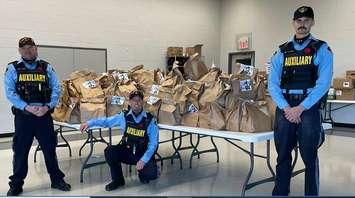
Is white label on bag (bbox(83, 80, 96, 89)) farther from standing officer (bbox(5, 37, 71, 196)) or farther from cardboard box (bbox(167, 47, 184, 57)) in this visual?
cardboard box (bbox(167, 47, 184, 57))

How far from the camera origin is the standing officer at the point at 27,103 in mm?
3162

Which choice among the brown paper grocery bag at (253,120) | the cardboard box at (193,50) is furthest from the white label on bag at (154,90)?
the cardboard box at (193,50)

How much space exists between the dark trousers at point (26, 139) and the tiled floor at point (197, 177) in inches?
8.5

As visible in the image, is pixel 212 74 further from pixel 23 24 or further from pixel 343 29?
pixel 343 29

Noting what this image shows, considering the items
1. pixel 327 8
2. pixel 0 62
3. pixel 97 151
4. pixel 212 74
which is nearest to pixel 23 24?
pixel 0 62

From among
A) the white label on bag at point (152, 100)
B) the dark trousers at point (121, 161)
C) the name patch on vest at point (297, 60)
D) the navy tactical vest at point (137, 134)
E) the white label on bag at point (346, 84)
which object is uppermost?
the name patch on vest at point (297, 60)

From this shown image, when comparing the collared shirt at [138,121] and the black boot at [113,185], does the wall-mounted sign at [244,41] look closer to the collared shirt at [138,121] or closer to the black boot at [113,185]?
the collared shirt at [138,121]

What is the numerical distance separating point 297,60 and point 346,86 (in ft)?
17.0

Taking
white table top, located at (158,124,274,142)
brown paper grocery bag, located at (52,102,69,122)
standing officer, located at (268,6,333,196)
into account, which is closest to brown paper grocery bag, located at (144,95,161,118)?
white table top, located at (158,124,274,142)

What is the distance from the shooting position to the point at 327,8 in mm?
7969

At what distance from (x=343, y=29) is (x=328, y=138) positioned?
2726 millimetres

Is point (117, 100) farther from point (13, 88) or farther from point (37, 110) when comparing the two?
point (13, 88)

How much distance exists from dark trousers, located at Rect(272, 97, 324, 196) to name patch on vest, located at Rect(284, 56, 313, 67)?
0.29 meters

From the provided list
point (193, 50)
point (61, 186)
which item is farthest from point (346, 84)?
point (61, 186)
